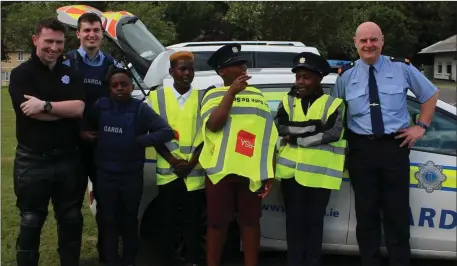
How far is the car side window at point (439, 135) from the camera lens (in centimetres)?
367

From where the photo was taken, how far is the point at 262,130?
3.49m

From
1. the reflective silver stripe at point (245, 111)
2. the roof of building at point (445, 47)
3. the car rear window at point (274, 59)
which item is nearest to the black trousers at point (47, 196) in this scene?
the reflective silver stripe at point (245, 111)

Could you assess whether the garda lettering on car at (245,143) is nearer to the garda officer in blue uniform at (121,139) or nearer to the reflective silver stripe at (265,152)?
the reflective silver stripe at (265,152)

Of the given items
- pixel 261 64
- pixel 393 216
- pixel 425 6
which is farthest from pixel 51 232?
pixel 425 6

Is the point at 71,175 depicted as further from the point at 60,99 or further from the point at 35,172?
the point at 60,99

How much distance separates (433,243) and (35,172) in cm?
286

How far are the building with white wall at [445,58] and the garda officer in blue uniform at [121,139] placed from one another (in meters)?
40.5

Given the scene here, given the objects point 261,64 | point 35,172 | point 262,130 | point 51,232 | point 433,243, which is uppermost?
point 261,64

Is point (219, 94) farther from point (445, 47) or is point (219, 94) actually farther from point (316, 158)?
point (445, 47)

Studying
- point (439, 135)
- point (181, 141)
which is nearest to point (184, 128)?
point (181, 141)

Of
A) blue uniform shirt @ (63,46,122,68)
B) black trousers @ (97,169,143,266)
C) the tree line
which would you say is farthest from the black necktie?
the tree line

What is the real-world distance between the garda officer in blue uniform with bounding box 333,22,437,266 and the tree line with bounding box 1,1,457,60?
1235 centimetres

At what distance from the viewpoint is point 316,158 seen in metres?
3.59

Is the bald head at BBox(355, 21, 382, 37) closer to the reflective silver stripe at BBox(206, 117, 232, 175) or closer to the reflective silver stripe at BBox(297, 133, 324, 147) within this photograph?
the reflective silver stripe at BBox(297, 133, 324, 147)
